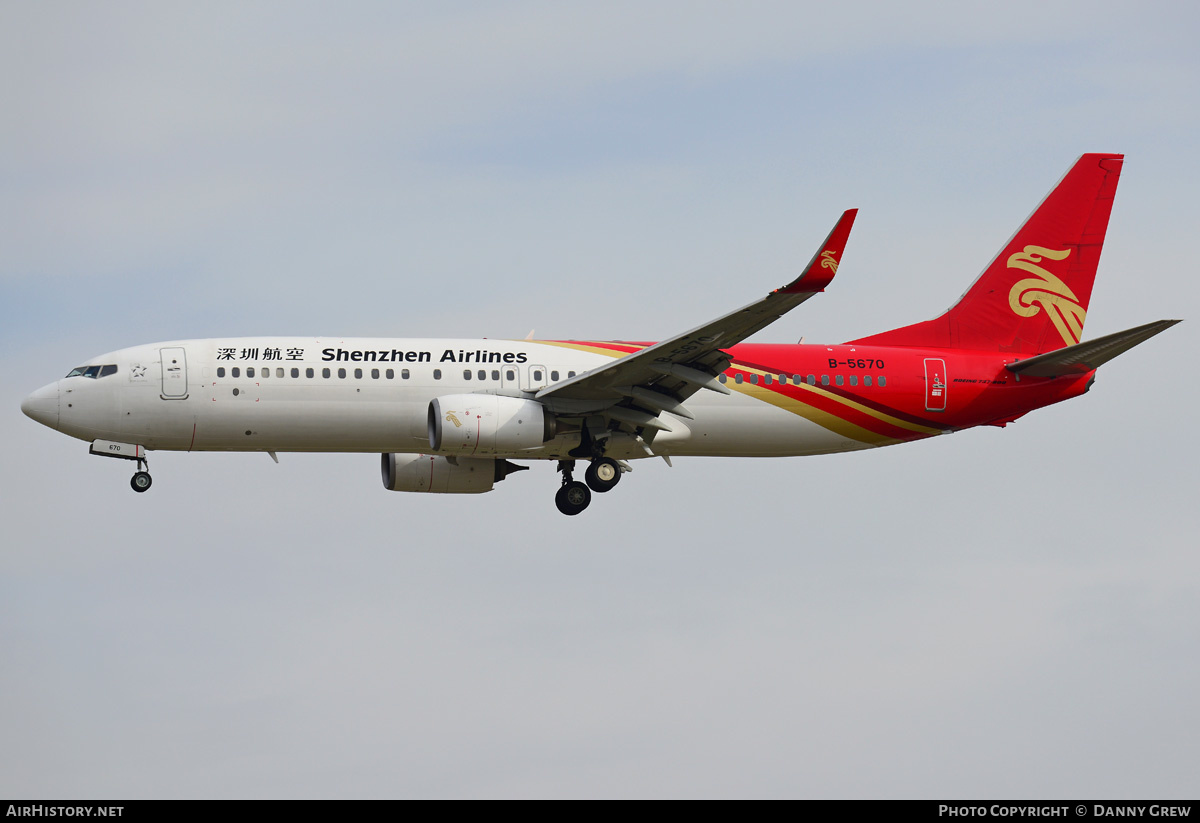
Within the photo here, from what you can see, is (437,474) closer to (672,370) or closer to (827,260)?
(672,370)

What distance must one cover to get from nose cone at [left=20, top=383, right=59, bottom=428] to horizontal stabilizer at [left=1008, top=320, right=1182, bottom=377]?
79.2 feet

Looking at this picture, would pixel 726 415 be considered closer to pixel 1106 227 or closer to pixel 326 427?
pixel 326 427

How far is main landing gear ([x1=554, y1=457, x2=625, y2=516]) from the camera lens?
41.1 m

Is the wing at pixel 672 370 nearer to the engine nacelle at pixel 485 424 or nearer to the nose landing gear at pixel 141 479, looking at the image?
the engine nacelle at pixel 485 424

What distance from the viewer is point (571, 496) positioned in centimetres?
4194

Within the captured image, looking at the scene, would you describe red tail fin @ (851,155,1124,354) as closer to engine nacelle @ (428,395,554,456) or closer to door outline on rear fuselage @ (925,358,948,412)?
door outline on rear fuselage @ (925,358,948,412)

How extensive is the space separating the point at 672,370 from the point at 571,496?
17.8ft

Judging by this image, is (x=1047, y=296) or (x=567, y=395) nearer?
(x=567, y=395)

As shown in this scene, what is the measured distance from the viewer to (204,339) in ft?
132

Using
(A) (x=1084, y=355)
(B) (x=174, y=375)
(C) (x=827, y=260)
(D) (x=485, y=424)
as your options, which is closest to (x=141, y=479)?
(B) (x=174, y=375)

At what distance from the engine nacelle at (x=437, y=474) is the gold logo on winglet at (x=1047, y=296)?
15.2 m

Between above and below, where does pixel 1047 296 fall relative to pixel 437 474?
above

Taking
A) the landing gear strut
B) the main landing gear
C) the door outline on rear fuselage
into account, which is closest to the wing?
the main landing gear

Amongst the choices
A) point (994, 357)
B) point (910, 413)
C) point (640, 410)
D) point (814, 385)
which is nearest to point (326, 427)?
point (640, 410)
